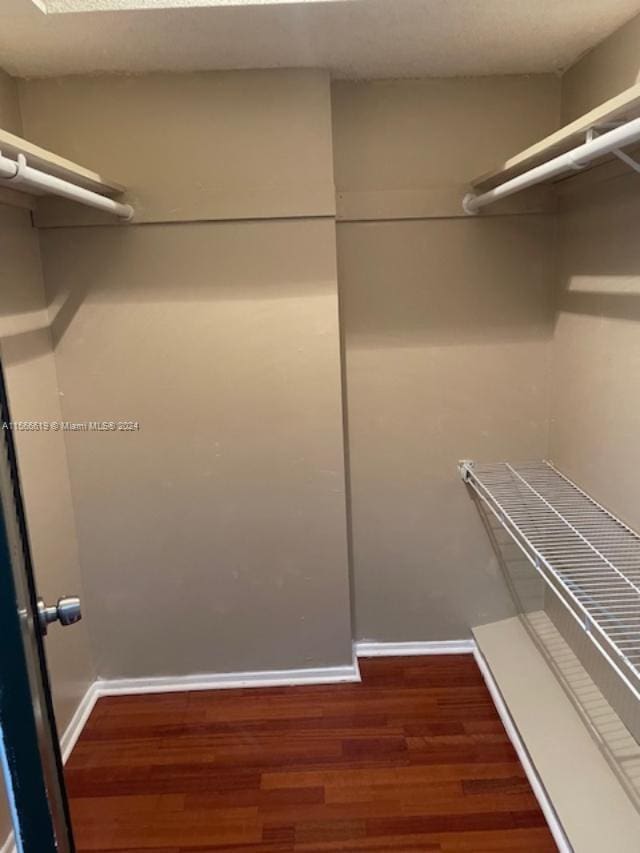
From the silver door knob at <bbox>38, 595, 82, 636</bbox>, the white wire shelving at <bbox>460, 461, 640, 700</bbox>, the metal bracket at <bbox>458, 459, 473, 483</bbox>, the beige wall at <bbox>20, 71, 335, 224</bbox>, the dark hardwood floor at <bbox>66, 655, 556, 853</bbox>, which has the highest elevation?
the beige wall at <bbox>20, 71, 335, 224</bbox>

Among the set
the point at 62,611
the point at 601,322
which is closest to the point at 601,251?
the point at 601,322

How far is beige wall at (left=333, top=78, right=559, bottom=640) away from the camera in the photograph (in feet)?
6.74

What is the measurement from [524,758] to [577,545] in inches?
A: 27.1

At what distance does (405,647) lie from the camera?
7.98 feet

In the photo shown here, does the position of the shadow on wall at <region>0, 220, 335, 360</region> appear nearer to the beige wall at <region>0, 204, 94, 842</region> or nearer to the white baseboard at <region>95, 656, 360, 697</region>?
the beige wall at <region>0, 204, 94, 842</region>

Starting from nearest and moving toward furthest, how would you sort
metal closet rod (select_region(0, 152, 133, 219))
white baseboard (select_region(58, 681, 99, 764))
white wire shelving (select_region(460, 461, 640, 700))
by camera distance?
metal closet rod (select_region(0, 152, 133, 219)) < white wire shelving (select_region(460, 461, 640, 700)) < white baseboard (select_region(58, 681, 99, 764))

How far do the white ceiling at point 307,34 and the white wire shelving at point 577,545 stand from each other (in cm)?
133

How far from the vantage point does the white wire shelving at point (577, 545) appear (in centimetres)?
145

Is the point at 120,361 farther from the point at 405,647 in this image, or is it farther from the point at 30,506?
the point at 405,647

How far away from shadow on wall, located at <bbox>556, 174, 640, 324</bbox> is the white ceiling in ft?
1.40

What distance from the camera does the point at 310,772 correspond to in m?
1.89

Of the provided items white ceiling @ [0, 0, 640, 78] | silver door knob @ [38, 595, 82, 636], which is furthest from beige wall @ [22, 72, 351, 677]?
silver door knob @ [38, 595, 82, 636]

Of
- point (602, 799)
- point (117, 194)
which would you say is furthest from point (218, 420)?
point (602, 799)

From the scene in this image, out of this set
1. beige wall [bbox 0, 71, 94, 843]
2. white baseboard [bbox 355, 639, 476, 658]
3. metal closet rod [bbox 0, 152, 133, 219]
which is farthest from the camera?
white baseboard [bbox 355, 639, 476, 658]
